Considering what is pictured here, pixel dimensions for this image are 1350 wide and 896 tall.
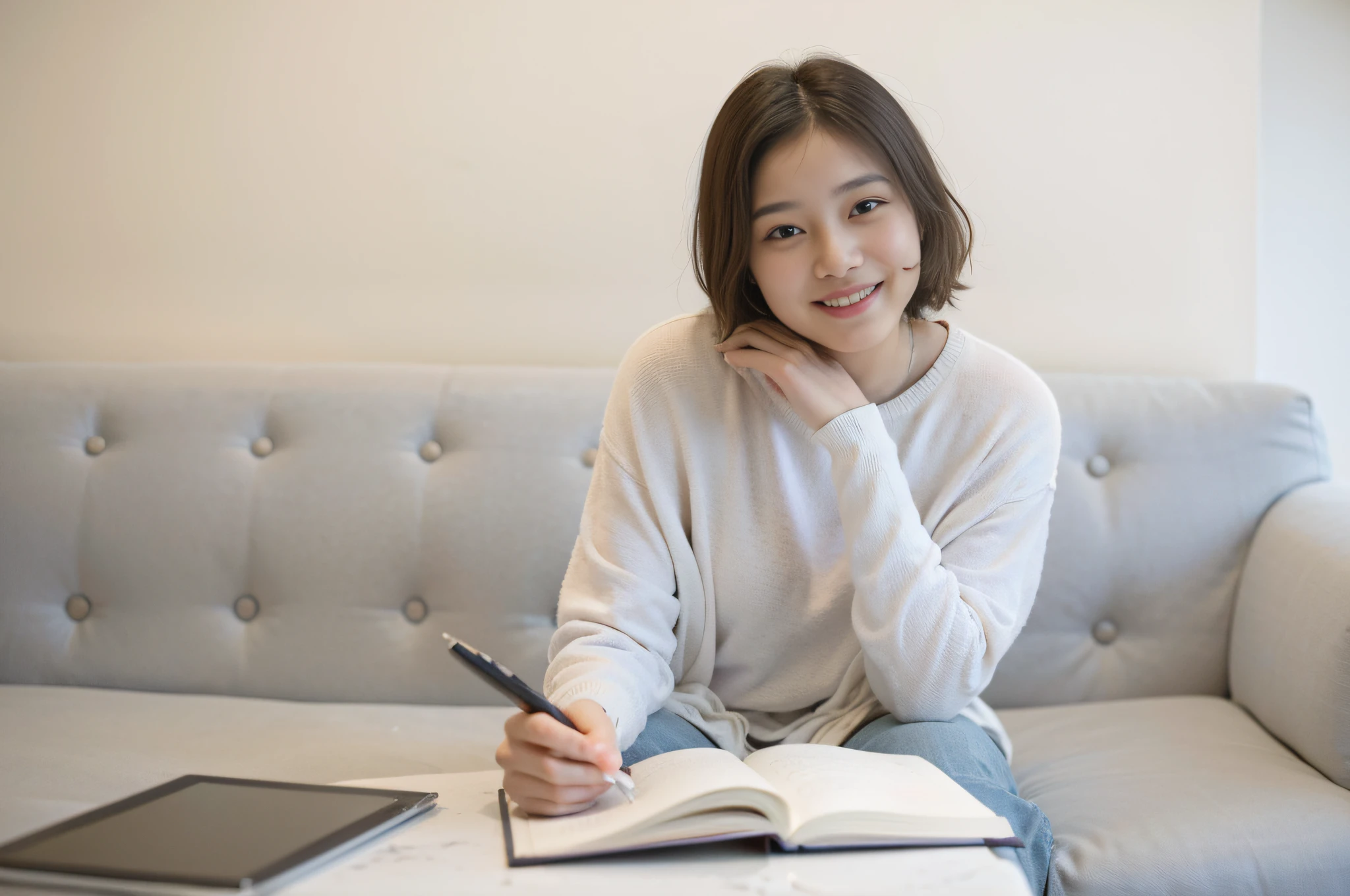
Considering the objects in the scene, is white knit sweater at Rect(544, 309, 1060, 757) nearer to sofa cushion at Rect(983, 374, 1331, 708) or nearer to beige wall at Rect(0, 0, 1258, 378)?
sofa cushion at Rect(983, 374, 1331, 708)

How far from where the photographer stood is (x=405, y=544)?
138 centimetres

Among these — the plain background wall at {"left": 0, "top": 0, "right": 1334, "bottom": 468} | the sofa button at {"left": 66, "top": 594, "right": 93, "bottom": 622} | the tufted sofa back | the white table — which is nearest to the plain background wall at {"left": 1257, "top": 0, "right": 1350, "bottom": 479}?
the plain background wall at {"left": 0, "top": 0, "right": 1334, "bottom": 468}

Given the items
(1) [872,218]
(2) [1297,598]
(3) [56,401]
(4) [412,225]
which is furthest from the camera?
(4) [412,225]

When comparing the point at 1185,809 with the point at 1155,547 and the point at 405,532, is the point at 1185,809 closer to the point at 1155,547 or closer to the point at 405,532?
the point at 1155,547

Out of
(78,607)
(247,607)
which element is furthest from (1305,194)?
(78,607)

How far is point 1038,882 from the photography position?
2.81 ft

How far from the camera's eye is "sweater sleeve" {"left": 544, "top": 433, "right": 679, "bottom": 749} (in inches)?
35.8

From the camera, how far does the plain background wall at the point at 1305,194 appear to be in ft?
5.31

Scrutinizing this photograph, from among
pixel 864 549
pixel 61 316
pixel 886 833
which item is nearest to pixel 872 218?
pixel 864 549

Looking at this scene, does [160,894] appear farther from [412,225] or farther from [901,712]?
[412,225]

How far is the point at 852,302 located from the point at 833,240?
0.23 ft

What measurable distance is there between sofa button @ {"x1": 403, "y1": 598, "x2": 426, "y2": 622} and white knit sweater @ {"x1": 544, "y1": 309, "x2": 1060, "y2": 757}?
430 mm

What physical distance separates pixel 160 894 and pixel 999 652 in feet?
2.47

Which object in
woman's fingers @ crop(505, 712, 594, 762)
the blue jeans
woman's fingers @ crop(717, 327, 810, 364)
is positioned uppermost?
woman's fingers @ crop(717, 327, 810, 364)
